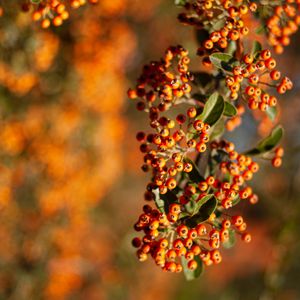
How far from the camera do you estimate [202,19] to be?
7.70 feet

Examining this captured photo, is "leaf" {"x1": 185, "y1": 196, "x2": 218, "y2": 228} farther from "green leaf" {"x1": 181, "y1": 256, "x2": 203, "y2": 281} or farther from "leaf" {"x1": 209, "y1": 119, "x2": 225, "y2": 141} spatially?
"leaf" {"x1": 209, "y1": 119, "x2": 225, "y2": 141}

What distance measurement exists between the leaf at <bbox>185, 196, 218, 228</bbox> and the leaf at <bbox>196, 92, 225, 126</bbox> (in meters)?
0.39

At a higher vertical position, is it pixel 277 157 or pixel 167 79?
pixel 167 79

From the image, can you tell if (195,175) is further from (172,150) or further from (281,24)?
(281,24)

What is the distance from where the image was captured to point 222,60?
2.07 metres

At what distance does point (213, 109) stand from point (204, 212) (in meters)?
0.51

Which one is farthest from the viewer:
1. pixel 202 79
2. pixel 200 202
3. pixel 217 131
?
pixel 202 79

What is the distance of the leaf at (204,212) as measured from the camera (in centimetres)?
190

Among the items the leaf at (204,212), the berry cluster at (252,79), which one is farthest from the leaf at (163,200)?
the berry cluster at (252,79)

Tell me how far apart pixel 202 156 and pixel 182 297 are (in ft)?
28.6

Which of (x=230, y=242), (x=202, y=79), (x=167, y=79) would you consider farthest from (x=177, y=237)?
(x=202, y=79)

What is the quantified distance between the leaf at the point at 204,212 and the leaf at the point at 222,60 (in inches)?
25.9

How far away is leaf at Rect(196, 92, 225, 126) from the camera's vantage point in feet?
6.67

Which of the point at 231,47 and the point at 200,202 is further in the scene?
the point at 231,47
